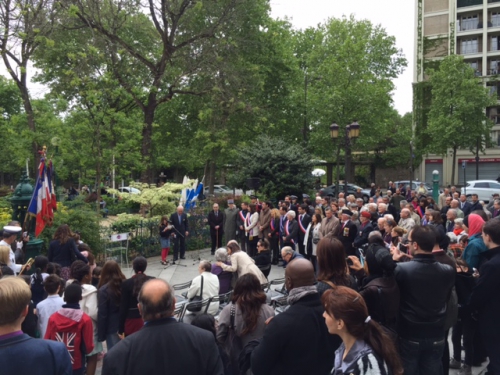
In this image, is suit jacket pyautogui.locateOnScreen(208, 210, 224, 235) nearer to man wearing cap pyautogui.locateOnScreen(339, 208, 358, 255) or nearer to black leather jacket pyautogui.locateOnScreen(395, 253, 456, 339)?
man wearing cap pyautogui.locateOnScreen(339, 208, 358, 255)

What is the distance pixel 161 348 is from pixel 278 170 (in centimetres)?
1940

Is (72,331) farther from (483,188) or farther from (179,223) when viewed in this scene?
(483,188)

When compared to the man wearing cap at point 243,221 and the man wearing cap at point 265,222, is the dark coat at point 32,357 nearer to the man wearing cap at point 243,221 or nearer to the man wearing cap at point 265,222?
the man wearing cap at point 265,222

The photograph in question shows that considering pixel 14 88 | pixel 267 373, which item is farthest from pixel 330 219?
pixel 14 88

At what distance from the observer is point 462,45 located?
5491 centimetres

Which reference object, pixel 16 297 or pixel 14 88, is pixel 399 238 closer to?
pixel 16 297

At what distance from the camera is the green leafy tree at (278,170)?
2156 cm

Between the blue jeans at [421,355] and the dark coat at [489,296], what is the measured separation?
0.68 meters

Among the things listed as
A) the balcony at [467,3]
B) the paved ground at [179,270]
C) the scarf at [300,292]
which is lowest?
the paved ground at [179,270]

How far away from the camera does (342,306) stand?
2.76 meters

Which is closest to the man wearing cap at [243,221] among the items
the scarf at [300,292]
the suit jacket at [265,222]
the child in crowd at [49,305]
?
the suit jacket at [265,222]

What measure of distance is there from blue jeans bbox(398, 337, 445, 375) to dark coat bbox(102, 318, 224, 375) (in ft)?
7.40

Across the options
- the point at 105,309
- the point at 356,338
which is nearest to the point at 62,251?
the point at 105,309

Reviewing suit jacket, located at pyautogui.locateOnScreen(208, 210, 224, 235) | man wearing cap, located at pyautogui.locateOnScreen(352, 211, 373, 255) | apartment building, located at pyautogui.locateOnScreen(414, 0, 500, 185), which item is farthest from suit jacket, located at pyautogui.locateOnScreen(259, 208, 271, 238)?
apartment building, located at pyautogui.locateOnScreen(414, 0, 500, 185)
